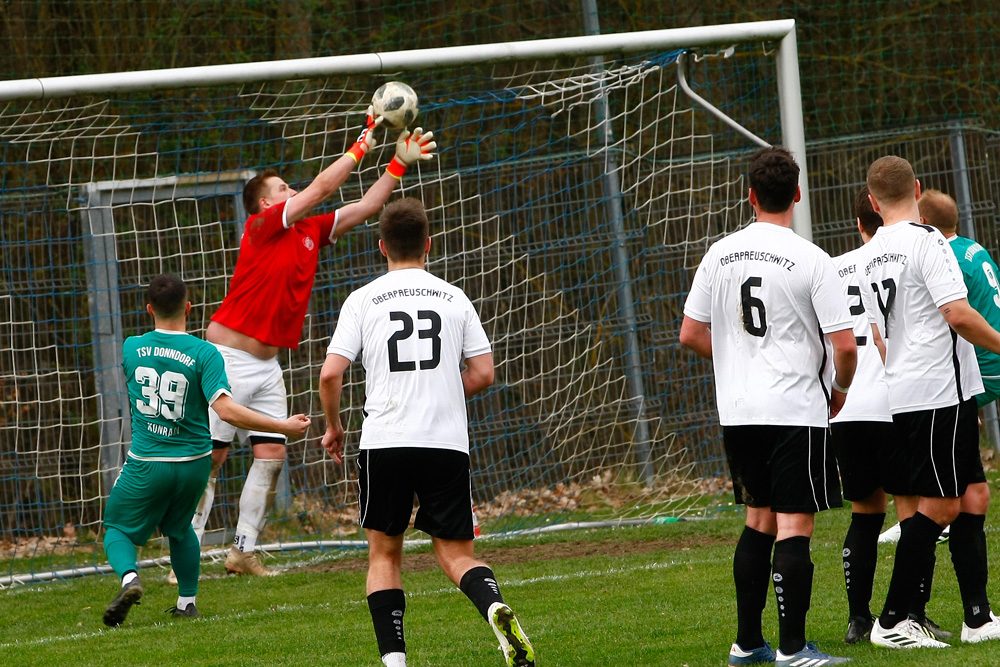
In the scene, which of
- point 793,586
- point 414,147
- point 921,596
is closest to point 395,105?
point 414,147

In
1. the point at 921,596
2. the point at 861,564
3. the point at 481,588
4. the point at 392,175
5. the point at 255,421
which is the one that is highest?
the point at 392,175

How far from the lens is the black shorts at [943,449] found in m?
4.35

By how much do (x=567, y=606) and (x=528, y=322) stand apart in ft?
13.2

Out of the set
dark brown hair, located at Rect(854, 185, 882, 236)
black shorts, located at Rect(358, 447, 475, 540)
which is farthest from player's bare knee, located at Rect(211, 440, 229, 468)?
dark brown hair, located at Rect(854, 185, 882, 236)

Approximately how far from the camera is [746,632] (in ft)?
14.1

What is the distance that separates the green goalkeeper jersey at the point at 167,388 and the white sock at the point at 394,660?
2109 millimetres

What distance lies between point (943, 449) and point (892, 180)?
3.33 feet

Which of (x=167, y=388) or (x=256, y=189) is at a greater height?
(x=256, y=189)

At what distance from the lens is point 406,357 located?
437 cm

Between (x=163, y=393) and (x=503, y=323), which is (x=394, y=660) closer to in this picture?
(x=163, y=393)

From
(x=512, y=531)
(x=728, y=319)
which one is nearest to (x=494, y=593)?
(x=728, y=319)

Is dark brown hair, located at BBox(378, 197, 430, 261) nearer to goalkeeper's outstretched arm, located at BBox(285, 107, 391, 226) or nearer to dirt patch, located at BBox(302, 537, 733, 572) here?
goalkeeper's outstretched arm, located at BBox(285, 107, 391, 226)

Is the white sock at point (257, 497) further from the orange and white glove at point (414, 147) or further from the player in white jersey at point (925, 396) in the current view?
the player in white jersey at point (925, 396)

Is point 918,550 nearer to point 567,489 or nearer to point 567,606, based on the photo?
point 567,606
